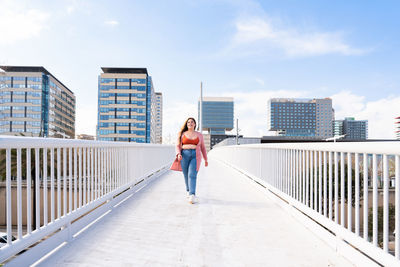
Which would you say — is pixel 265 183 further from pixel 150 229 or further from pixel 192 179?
pixel 150 229

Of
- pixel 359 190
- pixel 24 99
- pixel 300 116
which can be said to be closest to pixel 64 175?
pixel 359 190

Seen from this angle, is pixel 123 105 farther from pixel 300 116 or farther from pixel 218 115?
pixel 300 116

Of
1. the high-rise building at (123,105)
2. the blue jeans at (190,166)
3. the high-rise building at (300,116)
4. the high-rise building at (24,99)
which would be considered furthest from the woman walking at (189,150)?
the high-rise building at (300,116)

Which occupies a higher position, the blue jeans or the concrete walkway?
the blue jeans

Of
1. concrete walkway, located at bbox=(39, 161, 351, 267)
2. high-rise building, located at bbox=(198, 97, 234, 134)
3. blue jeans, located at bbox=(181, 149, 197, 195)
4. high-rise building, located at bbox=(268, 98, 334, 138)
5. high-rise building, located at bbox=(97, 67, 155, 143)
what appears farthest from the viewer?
high-rise building, located at bbox=(268, 98, 334, 138)

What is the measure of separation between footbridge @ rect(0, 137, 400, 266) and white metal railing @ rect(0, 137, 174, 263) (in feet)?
0.05

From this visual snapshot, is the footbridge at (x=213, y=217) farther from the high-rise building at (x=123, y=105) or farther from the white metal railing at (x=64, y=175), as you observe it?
the high-rise building at (x=123, y=105)

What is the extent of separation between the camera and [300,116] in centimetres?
18712

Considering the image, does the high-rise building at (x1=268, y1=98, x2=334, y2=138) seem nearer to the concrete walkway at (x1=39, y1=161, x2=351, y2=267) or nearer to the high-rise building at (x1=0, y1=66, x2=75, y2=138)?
the high-rise building at (x1=0, y1=66, x2=75, y2=138)

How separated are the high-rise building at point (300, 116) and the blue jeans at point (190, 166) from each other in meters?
189

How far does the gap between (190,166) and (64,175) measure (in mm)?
2499

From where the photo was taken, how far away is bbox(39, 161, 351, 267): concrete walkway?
2.65 meters

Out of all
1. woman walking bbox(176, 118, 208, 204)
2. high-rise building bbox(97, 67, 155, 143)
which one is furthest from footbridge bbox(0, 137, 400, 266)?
high-rise building bbox(97, 67, 155, 143)

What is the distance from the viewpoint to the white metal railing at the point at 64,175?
246cm
